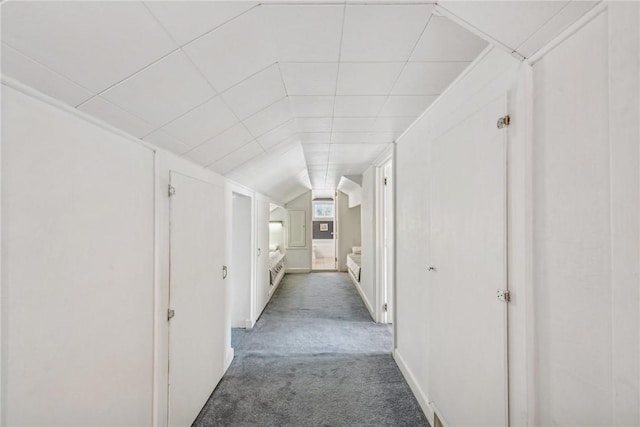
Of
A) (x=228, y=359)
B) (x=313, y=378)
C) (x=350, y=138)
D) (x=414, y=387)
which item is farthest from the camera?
(x=350, y=138)

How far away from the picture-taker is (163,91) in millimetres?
1215

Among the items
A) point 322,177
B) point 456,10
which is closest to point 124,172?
point 456,10

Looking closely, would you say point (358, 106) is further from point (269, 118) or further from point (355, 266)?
point (355, 266)

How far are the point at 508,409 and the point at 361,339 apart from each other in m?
2.41

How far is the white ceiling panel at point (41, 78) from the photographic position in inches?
30.9

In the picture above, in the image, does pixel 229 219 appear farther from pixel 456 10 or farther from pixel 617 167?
pixel 617 167

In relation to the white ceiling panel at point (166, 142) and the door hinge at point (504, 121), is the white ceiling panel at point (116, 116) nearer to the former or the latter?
the white ceiling panel at point (166, 142)

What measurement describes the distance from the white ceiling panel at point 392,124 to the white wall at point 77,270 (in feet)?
5.56

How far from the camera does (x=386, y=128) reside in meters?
2.58

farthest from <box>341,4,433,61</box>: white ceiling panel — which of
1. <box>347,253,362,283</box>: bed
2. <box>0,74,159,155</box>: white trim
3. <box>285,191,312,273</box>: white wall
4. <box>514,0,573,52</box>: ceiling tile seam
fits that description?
<box>285,191,312,273</box>: white wall

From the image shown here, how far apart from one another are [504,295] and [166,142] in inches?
72.6

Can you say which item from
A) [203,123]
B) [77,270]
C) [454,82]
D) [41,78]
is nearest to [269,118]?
[203,123]

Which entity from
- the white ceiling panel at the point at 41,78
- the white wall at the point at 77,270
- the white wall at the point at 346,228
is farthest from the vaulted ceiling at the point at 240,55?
the white wall at the point at 346,228

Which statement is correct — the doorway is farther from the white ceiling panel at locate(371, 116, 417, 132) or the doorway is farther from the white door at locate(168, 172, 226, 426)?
the white ceiling panel at locate(371, 116, 417, 132)
